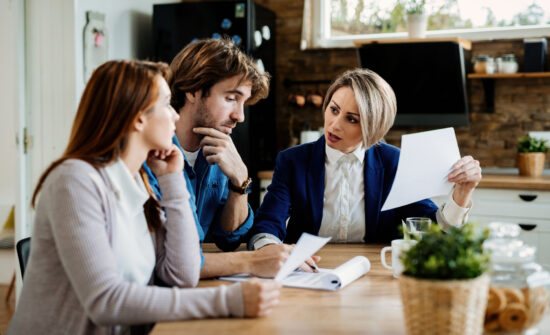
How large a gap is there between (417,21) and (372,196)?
2145 mm

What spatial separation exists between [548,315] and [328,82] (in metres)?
3.11

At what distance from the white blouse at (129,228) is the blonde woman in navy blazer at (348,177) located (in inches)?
26.1

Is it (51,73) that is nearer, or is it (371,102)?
(371,102)

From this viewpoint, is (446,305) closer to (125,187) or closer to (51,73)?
(125,187)

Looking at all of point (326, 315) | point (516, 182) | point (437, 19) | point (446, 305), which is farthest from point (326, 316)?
point (437, 19)

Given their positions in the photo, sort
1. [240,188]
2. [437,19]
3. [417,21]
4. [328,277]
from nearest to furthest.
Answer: [328,277] < [240,188] < [417,21] < [437,19]

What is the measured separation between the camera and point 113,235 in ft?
3.82

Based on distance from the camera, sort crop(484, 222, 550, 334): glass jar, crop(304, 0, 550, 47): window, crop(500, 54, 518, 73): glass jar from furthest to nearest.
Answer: crop(304, 0, 550, 47): window → crop(500, 54, 518, 73): glass jar → crop(484, 222, 550, 334): glass jar

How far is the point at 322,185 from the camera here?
1974 mm

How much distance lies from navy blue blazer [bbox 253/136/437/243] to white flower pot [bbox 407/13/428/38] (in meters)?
1.97

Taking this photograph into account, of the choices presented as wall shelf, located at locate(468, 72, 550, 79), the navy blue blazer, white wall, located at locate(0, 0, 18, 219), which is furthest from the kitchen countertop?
white wall, located at locate(0, 0, 18, 219)

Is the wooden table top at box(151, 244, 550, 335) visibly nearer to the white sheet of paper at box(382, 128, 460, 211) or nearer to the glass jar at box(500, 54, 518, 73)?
the white sheet of paper at box(382, 128, 460, 211)

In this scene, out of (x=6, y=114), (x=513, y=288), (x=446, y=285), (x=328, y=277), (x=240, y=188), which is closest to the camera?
(x=446, y=285)

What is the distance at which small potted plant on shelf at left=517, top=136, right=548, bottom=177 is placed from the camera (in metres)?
3.45
